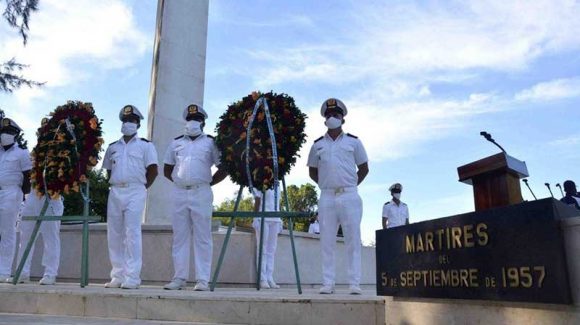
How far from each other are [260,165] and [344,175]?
1.11 m

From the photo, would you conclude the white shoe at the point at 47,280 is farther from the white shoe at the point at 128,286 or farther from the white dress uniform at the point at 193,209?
the white dress uniform at the point at 193,209

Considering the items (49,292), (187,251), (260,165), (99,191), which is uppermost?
(99,191)

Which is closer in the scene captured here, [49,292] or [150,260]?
[49,292]

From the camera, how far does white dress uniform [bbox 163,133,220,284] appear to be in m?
6.30

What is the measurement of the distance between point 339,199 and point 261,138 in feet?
4.19

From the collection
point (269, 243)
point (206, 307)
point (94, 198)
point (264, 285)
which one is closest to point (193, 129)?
point (269, 243)

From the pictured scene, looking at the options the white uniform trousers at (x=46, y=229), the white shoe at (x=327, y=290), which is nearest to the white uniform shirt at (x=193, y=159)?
the white shoe at (x=327, y=290)

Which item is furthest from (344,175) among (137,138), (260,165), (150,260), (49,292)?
(150,260)

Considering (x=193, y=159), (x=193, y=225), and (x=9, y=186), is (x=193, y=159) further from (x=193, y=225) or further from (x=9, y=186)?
(x=9, y=186)

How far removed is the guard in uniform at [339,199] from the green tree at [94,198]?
25.3m

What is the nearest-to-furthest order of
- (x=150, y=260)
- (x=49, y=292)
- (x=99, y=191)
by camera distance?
(x=49, y=292), (x=150, y=260), (x=99, y=191)

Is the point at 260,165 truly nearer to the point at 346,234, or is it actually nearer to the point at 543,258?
the point at 346,234

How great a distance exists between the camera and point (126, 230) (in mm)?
6418

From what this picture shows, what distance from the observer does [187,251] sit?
6.41m
